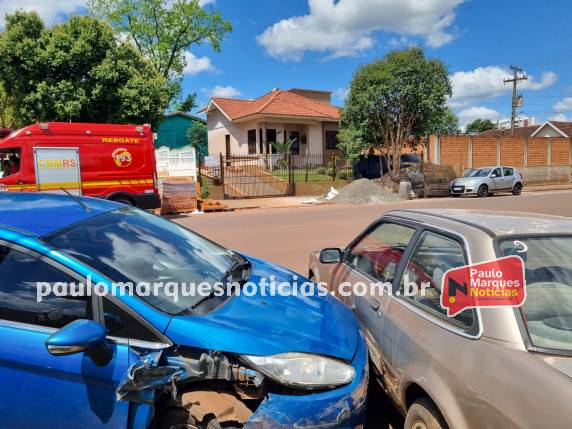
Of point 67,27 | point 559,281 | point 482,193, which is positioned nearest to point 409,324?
point 559,281

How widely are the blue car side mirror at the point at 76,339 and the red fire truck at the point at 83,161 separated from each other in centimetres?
1106

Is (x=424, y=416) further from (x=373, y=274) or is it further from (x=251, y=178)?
(x=251, y=178)

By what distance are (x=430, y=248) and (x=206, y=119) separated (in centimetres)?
3657

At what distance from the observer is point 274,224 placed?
12.7 meters

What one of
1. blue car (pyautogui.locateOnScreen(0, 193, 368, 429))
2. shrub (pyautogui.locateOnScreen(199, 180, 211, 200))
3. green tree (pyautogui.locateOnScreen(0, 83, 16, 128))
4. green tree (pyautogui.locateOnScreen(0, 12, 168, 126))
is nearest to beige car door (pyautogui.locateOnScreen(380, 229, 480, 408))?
blue car (pyautogui.locateOnScreen(0, 193, 368, 429))

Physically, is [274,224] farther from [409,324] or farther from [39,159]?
[409,324]

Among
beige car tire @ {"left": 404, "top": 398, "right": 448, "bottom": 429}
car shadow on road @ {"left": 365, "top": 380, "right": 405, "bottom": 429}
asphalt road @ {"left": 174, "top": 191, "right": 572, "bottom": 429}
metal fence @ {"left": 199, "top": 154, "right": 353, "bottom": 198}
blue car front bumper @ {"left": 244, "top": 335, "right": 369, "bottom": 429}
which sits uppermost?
metal fence @ {"left": 199, "top": 154, "right": 353, "bottom": 198}

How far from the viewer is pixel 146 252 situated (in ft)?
9.09

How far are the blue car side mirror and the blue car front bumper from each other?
797mm

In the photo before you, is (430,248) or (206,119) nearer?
(430,248)

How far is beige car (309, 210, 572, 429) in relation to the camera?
168 cm

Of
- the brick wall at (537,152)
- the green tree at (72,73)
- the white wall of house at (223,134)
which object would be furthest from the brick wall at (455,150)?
the green tree at (72,73)

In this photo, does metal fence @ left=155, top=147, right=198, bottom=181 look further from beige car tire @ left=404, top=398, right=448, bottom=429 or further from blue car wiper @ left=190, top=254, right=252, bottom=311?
beige car tire @ left=404, top=398, right=448, bottom=429

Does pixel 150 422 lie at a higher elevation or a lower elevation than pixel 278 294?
lower
